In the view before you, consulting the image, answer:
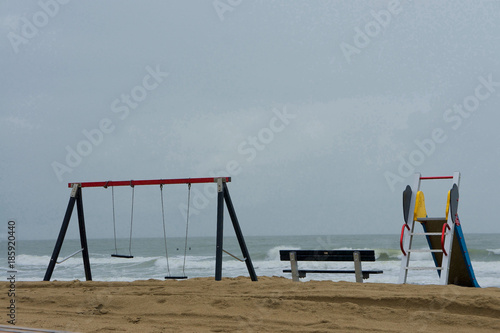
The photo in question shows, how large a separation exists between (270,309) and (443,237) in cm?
264

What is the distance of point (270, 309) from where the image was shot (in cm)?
595

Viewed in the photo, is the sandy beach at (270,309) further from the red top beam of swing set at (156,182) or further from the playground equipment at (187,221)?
the red top beam of swing set at (156,182)

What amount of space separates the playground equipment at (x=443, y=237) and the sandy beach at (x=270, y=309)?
0.73 metres

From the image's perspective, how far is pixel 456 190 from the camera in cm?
745

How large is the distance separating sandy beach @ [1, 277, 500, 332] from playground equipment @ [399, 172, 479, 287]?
2.39 ft

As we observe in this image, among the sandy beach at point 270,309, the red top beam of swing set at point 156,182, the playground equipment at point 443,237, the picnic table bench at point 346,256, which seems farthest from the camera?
the red top beam of swing set at point 156,182

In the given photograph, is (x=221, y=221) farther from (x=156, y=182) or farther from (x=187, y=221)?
(x=156, y=182)

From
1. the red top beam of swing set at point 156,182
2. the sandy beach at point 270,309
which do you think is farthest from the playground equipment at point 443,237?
the red top beam of swing set at point 156,182

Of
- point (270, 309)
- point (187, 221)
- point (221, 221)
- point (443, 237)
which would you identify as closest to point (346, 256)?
point (443, 237)

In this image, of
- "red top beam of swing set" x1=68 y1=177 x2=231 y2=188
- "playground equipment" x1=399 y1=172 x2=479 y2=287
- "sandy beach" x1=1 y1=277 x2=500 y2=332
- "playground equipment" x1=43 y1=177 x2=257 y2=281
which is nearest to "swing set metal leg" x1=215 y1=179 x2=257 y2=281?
"playground equipment" x1=43 y1=177 x2=257 y2=281

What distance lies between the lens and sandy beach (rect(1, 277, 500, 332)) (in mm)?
5320

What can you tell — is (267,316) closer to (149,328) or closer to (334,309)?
(334,309)

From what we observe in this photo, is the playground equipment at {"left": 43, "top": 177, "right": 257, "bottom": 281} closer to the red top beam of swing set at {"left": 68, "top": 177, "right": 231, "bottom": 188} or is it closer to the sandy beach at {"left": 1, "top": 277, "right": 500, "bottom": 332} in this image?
the red top beam of swing set at {"left": 68, "top": 177, "right": 231, "bottom": 188}

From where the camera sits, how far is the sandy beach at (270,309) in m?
5.32
